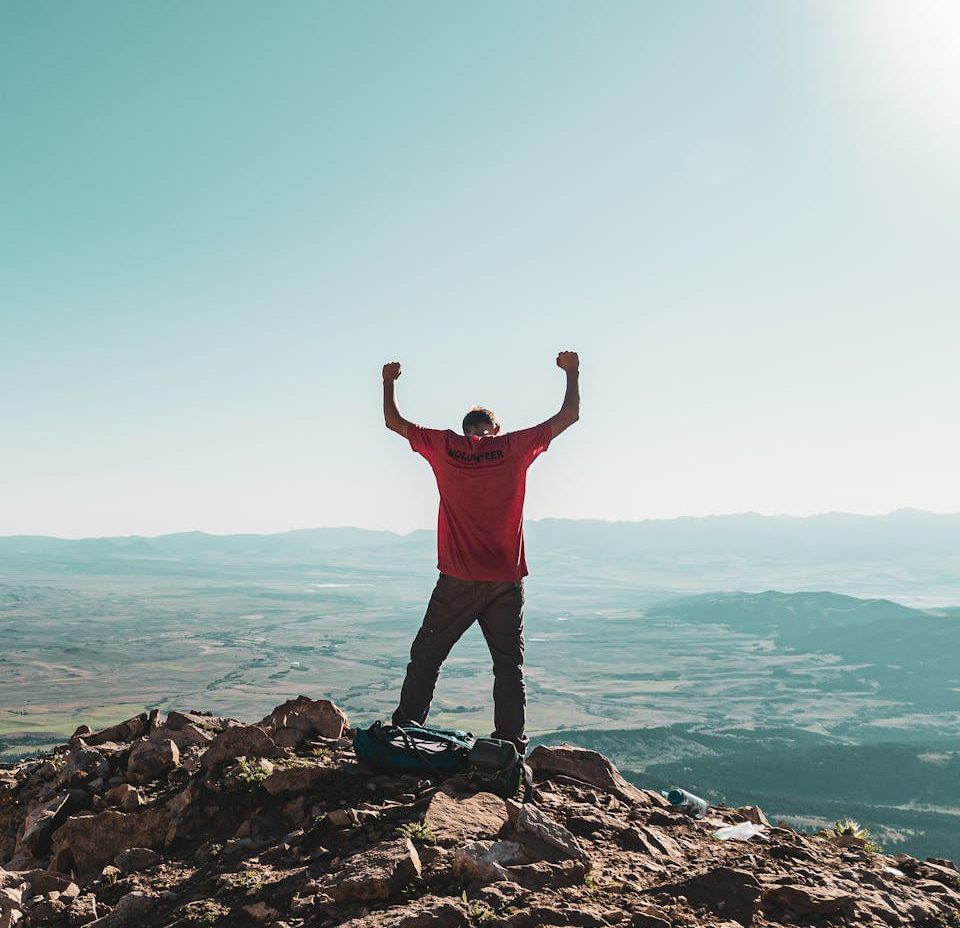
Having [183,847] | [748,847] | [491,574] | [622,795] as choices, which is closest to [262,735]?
[183,847]

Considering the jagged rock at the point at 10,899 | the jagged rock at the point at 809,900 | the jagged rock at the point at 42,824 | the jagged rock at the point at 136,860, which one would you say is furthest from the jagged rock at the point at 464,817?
the jagged rock at the point at 42,824

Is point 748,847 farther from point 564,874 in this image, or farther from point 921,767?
point 921,767

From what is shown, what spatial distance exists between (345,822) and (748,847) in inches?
127

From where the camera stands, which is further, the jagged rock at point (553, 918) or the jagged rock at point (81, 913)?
the jagged rock at point (81, 913)

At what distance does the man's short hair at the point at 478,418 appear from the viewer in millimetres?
7320

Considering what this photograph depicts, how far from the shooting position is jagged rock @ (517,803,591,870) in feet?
16.8

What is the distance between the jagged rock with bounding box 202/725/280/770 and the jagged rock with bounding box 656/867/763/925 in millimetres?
3860

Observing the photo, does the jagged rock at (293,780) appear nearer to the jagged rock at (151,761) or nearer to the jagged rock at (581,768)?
the jagged rock at (151,761)

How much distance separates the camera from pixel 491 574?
275 inches

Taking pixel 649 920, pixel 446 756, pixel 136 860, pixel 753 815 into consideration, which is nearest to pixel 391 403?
pixel 446 756

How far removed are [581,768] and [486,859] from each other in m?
2.82

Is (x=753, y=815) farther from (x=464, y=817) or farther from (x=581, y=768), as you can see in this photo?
(x=464, y=817)

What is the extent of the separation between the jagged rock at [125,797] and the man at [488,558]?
233cm

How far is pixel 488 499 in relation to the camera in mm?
7047
